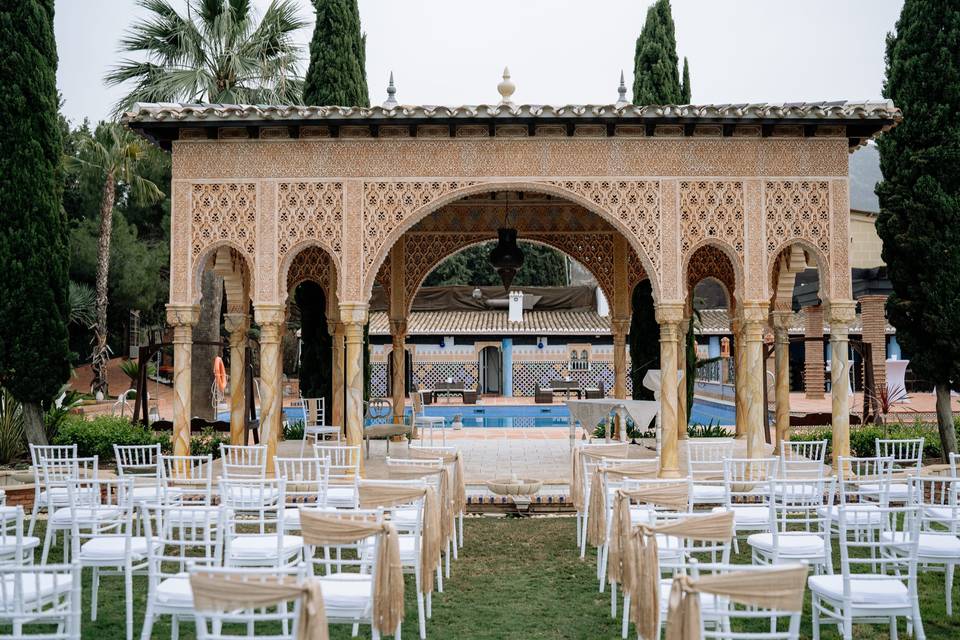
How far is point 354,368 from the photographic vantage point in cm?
855

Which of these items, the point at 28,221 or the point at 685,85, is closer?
the point at 28,221

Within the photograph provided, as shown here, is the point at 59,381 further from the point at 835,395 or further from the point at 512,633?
the point at 835,395

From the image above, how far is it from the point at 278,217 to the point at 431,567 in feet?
16.1

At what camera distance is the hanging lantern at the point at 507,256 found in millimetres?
11031

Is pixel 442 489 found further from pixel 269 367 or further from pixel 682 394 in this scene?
pixel 682 394

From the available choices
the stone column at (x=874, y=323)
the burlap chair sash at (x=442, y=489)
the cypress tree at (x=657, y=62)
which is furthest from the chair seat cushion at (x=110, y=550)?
the stone column at (x=874, y=323)

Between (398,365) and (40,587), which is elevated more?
(398,365)

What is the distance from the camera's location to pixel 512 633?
181 inches

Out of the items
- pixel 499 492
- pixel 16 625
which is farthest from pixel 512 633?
pixel 499 492

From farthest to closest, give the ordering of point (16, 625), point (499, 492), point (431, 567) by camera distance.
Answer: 1. point (499, 492)
2. point (431, 567)
3. point (16, 625)

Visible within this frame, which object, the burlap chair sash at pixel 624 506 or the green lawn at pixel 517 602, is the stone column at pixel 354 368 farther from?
the burlap chair sash at pixel 624 506

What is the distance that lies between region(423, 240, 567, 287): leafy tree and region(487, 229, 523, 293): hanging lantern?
72.8 feet

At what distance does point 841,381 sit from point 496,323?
19288mm

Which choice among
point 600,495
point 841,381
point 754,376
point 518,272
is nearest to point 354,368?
point 600,495
